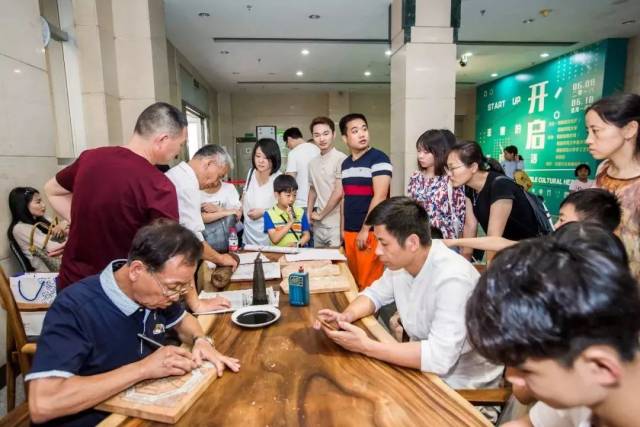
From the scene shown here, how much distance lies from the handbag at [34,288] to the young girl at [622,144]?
3069 mm

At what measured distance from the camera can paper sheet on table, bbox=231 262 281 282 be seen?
6.49ft

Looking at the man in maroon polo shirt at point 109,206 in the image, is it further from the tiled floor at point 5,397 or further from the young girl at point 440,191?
the young girl at point 440,191

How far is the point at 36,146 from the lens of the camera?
2.50 metres

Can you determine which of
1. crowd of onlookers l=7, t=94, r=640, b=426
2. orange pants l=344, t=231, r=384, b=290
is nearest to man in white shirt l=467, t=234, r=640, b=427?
crowd of onlookers l=7, t=94, r=640, b=426

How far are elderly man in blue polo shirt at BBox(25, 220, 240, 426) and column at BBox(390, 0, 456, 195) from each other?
351cm

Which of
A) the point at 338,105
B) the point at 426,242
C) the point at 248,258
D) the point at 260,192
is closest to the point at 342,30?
the point at 260,192

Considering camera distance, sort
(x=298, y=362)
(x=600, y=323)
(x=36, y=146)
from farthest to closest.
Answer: (x=36, y=146), (x=298, y=362), (x=600, y=323)

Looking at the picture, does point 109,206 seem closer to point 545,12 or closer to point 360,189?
point 360,189

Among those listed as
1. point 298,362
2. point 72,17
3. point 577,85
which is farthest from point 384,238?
point 577,85

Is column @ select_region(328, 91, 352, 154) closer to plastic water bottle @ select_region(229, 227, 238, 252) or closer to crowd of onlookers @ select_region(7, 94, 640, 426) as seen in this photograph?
crowd of onlookers @ select_region(7, 94, 640, 426)

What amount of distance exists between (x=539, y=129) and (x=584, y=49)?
1722mm

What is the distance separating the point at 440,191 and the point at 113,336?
226 centimetres

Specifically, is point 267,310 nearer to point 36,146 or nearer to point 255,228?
point 255,228

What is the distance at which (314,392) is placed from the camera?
989mm
